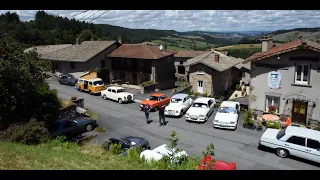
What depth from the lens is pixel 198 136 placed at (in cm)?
1833

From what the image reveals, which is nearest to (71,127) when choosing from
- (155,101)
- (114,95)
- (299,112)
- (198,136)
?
(198,136)

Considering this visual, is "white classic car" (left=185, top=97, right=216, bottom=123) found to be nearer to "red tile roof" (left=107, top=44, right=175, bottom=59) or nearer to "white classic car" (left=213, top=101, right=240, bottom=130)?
"white classic car" (left=213, top=101, right=240, bottom=130)

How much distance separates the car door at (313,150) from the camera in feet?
45.9

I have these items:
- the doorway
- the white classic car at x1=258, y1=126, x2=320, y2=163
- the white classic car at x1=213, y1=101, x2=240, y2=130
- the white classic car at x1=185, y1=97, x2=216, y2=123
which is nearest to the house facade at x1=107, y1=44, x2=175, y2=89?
the doorway

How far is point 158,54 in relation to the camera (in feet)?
120

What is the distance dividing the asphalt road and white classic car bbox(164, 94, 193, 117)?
515 millimetres

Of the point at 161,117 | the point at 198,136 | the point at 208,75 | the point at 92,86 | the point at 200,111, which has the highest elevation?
the point at 208,75

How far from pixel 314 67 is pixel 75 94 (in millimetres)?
23242

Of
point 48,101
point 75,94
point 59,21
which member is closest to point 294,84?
point 48,101

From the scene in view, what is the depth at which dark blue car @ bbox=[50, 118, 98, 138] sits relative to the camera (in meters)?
17.3

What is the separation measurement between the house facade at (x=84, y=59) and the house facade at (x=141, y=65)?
918mm

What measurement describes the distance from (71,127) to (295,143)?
13.4 meters

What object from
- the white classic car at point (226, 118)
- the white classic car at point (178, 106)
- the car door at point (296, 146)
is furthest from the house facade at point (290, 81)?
the car door at point (296, 146)

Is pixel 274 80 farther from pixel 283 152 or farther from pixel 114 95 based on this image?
pixel 114 95
